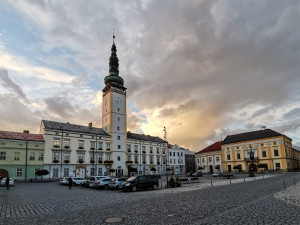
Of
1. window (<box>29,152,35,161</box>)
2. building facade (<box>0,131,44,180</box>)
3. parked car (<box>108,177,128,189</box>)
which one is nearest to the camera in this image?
parked car (<box>108,177,128,189</box>)

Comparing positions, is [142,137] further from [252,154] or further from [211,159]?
[252,154]

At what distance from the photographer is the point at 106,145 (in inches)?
2229

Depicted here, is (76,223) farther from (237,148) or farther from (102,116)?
(237,148)

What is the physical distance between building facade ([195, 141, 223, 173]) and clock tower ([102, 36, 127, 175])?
3009 centimetres

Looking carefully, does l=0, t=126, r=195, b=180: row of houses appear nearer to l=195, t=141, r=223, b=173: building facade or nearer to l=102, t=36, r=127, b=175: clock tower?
l=102, t=36, r=127, b=175: clock tower

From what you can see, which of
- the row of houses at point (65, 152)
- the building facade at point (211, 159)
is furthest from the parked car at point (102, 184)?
the building facade at point (211, 159)

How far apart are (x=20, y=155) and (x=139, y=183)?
1237 inches

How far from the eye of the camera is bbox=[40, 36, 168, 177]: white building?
46812 millimetres

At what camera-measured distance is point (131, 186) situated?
21.5 m

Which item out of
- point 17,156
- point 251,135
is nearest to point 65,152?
point 17,156

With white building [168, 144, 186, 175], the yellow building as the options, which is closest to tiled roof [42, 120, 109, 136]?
white building [168, 144, 186, 175]

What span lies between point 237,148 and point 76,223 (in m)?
69.8

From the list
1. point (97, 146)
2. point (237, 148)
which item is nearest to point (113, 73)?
point (97, 146)

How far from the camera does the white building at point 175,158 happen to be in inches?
2958
